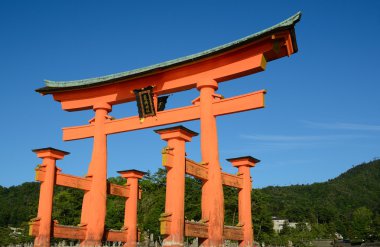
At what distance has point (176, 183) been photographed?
9508 millimetres

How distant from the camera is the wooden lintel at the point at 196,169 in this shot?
33.1 ft

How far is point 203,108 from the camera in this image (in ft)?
38.4

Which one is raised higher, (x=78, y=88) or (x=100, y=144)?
(x=78, y=88)

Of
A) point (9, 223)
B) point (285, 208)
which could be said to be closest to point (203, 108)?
point (9, 223)

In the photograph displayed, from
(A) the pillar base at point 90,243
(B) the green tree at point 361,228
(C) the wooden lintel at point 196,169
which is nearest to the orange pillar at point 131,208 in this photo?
(A) the pillar base at point 90,243

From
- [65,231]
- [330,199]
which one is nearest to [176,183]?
[65,231]

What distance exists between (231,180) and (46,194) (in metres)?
5.97

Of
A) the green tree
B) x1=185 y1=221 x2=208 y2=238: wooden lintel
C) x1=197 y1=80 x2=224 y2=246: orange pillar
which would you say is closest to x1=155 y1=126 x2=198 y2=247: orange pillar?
x1=185 y1=221 x2=208 y2=238: wooden lintel

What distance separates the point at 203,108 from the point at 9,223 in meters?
59.4

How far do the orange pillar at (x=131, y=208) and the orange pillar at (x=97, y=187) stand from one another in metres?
1.28

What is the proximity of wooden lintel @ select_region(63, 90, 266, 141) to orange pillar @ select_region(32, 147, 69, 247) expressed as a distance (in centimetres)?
182

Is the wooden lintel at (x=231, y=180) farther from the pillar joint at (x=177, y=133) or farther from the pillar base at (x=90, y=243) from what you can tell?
the pillar base at (x=90, y=243)

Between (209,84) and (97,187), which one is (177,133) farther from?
(97,187)

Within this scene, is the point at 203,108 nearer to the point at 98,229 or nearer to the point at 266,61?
the point at 266,61
